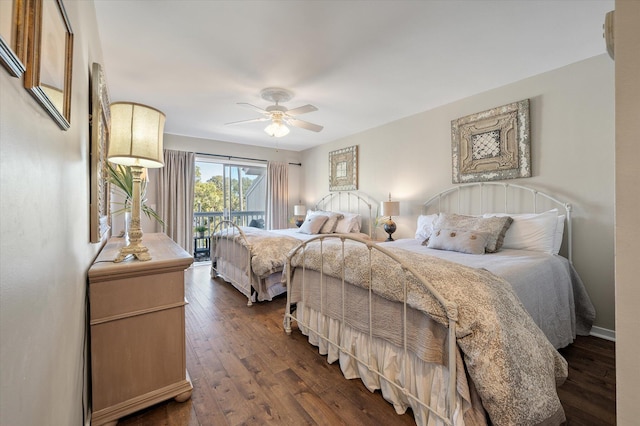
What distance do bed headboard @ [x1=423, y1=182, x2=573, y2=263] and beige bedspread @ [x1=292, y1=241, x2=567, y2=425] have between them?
1817mm

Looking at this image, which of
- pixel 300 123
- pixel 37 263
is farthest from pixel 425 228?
pixel 37 263

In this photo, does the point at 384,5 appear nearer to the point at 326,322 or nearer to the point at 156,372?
the point at 326,322

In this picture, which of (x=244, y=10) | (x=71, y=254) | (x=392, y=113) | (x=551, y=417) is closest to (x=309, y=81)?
(x=244, y=10)

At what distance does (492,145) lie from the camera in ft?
10.0

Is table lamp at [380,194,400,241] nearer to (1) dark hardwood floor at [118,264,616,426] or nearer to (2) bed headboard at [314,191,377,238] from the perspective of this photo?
(2) bed headboard at [314,191,377,238]

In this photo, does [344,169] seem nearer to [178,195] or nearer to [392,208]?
[392,208]

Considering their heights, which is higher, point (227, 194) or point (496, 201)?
point (227, 194)

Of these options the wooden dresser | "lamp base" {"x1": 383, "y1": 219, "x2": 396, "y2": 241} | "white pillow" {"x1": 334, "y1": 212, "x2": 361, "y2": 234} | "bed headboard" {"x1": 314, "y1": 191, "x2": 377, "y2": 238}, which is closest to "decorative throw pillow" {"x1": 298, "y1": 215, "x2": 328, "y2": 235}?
"white pillow" {"x1": 334, "y1": 212, "x2": 361, "y2": 234}

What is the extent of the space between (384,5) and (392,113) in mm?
2151

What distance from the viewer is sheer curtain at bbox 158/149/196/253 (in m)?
4.77

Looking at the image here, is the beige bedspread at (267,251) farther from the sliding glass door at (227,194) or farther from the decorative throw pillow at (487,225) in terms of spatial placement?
the sliding glass door at (227,194)

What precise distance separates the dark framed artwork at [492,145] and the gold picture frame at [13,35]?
3549mm

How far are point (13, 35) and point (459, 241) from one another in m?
2.77

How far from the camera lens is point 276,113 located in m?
3.17
